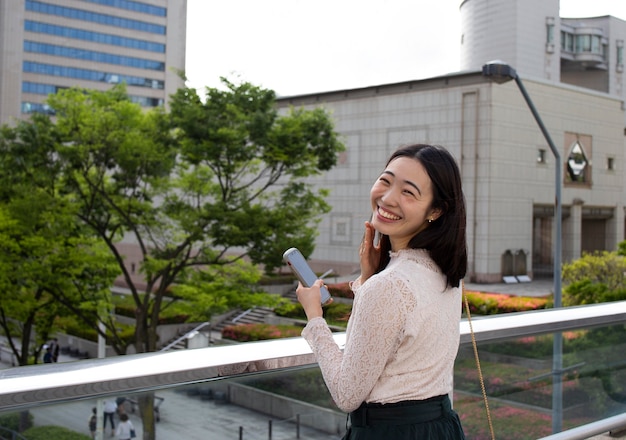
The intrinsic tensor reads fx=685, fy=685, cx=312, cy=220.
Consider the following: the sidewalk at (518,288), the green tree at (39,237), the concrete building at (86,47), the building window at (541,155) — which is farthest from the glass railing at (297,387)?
the concrete building at (86,47)

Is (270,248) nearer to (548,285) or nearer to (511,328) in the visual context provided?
(511,328)

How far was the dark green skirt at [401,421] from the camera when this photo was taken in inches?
65.7

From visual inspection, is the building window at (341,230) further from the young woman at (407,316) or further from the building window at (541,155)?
the young woman at (407,316)

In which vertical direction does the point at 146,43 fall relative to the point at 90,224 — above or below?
above

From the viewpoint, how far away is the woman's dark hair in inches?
69.1

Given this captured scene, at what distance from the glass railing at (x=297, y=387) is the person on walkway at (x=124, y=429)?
2 centimetres

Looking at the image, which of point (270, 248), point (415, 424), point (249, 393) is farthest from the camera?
point (270, 248)

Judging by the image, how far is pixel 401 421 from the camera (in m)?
1.67

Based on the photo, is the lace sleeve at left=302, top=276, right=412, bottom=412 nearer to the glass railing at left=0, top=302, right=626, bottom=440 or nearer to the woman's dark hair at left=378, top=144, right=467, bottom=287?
the woman's dark hair at left=378, top=144, right=467, bottom=287

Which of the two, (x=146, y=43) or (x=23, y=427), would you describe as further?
(x=146, y=43)

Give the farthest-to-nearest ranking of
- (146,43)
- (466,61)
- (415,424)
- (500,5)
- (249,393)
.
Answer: (146,43) < (466,61) < (500,5) < (249,393) < (415,424)

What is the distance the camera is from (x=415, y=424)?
5.51ft

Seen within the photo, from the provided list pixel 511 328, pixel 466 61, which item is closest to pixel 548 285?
pixel 511 328

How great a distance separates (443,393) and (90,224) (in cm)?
1712
